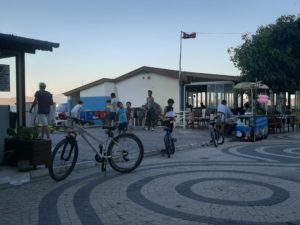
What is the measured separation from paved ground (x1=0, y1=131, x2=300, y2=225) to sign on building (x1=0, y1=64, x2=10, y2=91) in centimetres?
262

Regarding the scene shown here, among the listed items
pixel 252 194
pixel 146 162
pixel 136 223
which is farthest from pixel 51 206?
pixel 146 162

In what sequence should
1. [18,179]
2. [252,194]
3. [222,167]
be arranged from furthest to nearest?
1. [222,167]
2. [18,179]
3. [252,194]

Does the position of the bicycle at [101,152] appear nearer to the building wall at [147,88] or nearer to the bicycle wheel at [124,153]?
the bicycle wheel at [124,153]

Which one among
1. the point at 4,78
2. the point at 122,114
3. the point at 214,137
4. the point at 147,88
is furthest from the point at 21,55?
the point at 147,88

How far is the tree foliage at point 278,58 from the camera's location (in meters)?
21.4

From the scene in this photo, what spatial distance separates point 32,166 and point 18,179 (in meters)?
0.72

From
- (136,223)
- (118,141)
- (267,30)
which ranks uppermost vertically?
(267,30)

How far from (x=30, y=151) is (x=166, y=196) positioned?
11.2 feet

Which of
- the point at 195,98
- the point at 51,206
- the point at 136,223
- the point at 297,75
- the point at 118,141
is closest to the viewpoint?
the point at 136,223

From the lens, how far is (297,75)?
22062 mm

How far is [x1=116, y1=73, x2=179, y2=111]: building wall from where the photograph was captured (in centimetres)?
2452

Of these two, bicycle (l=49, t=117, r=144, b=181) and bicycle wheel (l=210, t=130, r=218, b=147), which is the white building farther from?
bicycle (l=49, t=117, r=144, b=181)

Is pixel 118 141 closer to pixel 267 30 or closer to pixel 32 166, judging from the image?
pixel 32 166

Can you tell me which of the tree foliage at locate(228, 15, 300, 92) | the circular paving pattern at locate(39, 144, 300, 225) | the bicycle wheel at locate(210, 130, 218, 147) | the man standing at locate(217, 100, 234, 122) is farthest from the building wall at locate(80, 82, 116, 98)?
the circular paving pattern at locate(39, 144, 300, 225)
